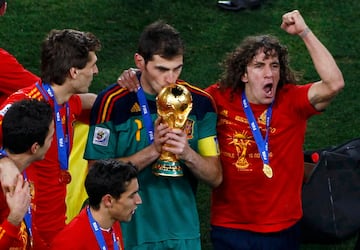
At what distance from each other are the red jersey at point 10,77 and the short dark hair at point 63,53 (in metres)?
0.60

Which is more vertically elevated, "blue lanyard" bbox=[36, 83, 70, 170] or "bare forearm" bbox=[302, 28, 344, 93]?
"bare forearm" bbox=[302, 28, 344, 93]

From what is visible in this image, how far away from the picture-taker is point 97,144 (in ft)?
18.2

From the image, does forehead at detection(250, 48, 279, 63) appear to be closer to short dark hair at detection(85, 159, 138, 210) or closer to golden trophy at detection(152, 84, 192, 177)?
golden trophy at detection(152, 84, 192, 177)

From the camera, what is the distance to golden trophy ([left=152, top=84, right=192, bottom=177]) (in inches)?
210

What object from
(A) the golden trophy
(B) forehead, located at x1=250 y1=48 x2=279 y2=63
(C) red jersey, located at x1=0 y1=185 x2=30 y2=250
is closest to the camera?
(C) red jersey, located at x1=0 y1=185 x2=30 y2=250

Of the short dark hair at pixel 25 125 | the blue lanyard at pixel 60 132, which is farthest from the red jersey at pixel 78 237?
the blue lanyard at pixel 60 132

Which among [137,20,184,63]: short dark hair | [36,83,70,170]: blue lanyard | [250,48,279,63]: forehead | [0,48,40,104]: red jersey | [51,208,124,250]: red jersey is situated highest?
[137,20,184,63]: short dark hair

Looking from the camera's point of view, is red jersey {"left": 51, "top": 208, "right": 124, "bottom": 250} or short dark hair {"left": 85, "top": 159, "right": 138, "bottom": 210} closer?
red jersey {"left": 51, "top": 208, "right": 124, "bottom": 250}

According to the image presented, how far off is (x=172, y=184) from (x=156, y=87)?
560 millimetres

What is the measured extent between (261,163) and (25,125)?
1.64m

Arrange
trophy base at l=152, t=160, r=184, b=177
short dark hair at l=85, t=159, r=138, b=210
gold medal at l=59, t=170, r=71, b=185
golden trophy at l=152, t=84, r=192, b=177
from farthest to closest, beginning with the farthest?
gold medal at l=59, t=170, r=71, b=185 < trophy base at l=152, t=160, r=184, b=177 < golden trophy at l=152, t=84, r=192, b=177 < short dark hair at l=85, t=159, r=138, b=210

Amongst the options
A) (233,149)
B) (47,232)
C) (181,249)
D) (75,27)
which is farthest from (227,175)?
(75,27)

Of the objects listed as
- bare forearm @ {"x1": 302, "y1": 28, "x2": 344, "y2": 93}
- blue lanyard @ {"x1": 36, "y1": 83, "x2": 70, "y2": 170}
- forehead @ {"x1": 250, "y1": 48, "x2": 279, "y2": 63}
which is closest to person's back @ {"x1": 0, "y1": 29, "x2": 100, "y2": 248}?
blue lanyard @ {"x1": 36, "y1": 83, "x2": 70, "y2": 170}

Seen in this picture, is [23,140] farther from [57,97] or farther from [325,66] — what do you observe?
[325,66]
